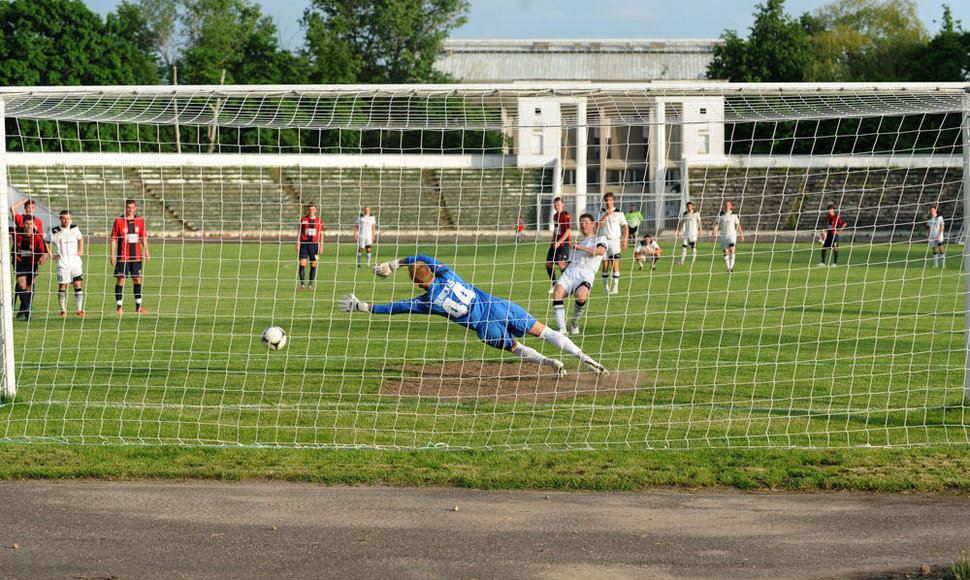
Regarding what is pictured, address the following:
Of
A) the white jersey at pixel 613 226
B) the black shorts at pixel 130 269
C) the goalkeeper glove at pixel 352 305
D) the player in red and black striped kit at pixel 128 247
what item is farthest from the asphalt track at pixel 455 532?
the white jersey at pixel 613 226

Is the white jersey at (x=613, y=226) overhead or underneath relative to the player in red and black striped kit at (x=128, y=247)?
overhead

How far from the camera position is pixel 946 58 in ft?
195

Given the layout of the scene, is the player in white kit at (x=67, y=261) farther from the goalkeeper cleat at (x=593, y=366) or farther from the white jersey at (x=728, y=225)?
the white jersey at (x=728, y=225)

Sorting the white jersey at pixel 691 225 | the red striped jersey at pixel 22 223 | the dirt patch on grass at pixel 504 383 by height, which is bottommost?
the dirt patch on grass at pixel 504 383

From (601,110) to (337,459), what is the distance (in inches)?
150

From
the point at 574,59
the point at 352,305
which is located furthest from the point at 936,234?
the point at 574,59

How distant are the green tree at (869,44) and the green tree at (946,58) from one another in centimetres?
218

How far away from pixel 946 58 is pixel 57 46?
52811mm

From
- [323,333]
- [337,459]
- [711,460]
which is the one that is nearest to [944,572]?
[711,460]

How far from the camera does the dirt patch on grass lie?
8.94 m

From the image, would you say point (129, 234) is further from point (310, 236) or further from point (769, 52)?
point (769, 52)

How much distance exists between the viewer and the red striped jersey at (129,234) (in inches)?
604

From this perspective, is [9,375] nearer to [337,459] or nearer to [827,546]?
[337,459]

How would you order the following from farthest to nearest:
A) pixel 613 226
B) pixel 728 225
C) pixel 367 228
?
pixel 367 228, pixel 728 225, pixel 613 226
